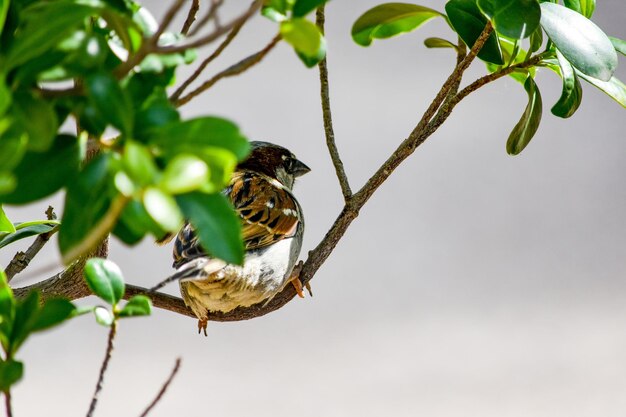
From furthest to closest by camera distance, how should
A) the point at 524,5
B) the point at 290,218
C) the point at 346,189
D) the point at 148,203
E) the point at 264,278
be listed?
1. the point at 290,218
2. the point at 264,278
3. the point at 346,189
4. the point at 524,5
5. the point at 148,203

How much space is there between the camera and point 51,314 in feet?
1.28

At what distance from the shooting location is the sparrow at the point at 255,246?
3.62ft

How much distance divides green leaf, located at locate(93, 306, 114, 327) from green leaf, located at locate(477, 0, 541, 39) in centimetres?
35

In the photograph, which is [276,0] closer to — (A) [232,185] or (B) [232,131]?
(B) [232,131]

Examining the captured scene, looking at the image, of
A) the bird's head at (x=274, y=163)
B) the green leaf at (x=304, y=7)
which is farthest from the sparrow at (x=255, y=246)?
the green leaf at (x=304, y=7)

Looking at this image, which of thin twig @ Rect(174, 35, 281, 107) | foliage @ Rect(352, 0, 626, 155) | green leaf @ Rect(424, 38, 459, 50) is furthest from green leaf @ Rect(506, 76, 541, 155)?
thin twig @ Rect(174, 35, 281, 107)

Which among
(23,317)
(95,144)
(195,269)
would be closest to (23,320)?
(23,317)

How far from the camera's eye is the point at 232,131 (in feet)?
0.99

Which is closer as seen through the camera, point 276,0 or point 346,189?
point 276,0

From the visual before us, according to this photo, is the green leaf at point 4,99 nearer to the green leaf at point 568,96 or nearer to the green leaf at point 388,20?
the green leaf at point 388,20

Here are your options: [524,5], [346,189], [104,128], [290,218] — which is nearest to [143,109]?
[104,128]

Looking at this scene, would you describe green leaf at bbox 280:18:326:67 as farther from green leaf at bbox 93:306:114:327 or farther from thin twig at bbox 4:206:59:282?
thin twig at bbox 4:206:59:282

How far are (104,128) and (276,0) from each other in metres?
0.11

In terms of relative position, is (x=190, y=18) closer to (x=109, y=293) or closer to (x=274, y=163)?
(x=109, y=293)
